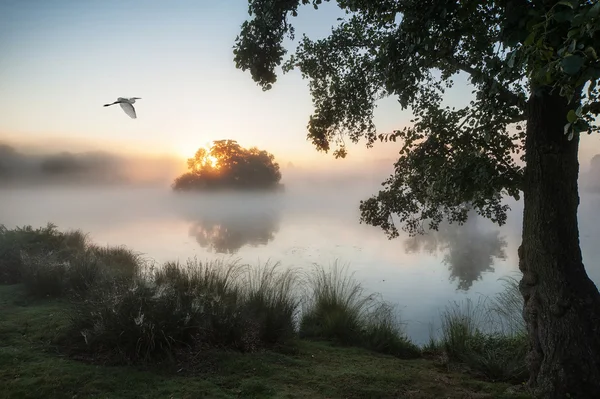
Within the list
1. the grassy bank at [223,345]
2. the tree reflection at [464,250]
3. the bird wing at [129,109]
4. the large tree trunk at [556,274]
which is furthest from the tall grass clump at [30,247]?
the tree reflection at [464,250]

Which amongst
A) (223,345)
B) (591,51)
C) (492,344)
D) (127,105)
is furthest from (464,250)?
(591,51)

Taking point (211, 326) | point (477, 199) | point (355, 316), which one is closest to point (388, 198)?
point (477, 199)

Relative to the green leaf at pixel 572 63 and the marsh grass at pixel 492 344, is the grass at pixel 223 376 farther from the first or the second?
the green leaf at pixel 572 63

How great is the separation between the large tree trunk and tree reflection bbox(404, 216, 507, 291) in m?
8.25

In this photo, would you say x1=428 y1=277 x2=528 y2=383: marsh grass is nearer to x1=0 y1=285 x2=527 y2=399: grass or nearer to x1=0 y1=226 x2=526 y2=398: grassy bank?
x1=0 y1=226 x2=526 y2=398: grassy bank

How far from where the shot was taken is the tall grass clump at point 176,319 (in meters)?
4.44

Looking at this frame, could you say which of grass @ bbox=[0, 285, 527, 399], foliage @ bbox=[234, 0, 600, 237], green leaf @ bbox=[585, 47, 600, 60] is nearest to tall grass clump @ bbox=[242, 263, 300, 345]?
grass @ bbox=[0, 285, 527, 399]

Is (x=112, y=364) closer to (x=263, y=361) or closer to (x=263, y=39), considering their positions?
(x=263, y=361)

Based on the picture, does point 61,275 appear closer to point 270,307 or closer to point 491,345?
point 270,307

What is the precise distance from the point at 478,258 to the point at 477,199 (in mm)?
16563

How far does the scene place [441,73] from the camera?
6223mm

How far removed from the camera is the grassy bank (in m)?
3.96

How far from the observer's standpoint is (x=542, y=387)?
4137mm

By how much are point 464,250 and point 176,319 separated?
20.8m
